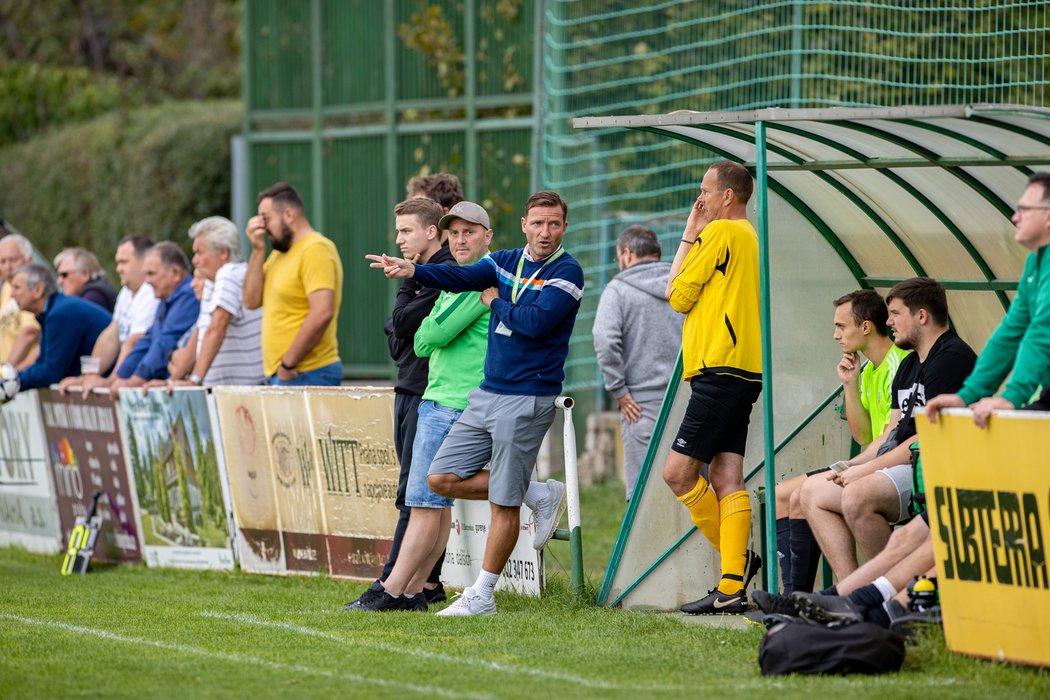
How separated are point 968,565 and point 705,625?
5.58 ft

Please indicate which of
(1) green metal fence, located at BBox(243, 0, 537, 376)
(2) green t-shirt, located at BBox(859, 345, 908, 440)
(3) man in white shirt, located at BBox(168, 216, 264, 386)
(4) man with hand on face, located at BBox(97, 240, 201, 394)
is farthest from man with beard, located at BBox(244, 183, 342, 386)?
(1) green metal fence, located at BBox(243, 0, 537, 376)

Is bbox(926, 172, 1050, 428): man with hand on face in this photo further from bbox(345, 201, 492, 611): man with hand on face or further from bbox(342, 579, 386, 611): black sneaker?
bbox(342, 579, 386, 611): black sneaker

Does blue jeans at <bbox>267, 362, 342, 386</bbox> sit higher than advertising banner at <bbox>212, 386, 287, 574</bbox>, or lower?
higher

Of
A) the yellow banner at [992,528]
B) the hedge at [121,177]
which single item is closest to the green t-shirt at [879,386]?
the yellow banner at [992,528]

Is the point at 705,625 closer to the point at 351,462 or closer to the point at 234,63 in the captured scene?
the point at 351,462

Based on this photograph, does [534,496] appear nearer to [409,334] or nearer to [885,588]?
[409,334]

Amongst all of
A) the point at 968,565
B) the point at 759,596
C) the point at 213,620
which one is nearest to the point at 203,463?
the point at 213,620

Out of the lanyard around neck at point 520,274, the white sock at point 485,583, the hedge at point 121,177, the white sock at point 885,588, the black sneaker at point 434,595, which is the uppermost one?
the hedge at point 121,177

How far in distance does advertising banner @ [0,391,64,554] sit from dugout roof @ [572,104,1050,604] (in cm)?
637

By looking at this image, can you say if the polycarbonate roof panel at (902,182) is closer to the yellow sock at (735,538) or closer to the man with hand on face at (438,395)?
the man with hand on face at (438,395)

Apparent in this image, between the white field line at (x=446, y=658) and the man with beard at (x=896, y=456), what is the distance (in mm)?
1610

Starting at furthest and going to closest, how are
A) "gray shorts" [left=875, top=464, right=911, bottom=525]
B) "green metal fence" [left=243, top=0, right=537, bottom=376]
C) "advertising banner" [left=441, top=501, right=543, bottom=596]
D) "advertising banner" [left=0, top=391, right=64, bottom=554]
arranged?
"green metal fence" [left=243, top=0, right=537, bottom=376]
"advertising banner" [left=0, top=391, right=64, bottom=554]
"advertising banner" [left=441, top=501, right=543, bottom=596]
"gray shorts" [left=875, top=464, right=911, bottom=525]

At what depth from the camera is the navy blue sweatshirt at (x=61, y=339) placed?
40.1 feet

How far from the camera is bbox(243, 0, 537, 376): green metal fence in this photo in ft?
53.2
